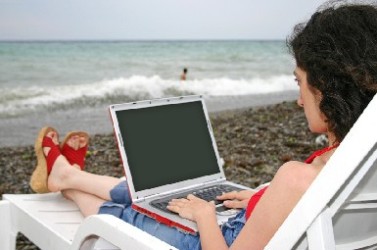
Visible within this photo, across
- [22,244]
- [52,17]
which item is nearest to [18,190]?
[22,244]

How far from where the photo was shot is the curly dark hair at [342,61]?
1.36 meters

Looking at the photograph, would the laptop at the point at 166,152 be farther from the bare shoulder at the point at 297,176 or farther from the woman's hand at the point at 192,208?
the bare shoulder at the point at 297,176

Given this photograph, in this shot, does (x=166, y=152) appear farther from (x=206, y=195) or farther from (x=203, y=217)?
(x=203, y=217)

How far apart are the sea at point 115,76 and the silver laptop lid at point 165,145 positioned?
569 centimetres

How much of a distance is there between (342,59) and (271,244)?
49cm

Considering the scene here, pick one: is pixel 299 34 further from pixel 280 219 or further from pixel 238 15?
pixel 238 15

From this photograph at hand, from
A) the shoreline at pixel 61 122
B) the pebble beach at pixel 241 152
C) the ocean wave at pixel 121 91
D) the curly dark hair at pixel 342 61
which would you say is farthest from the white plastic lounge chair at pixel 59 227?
the ocean wave at pixel 121 91

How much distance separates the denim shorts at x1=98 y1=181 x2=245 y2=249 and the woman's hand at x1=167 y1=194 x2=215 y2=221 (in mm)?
60

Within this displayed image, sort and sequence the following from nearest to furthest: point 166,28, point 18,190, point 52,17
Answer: point 18,190 → point 52,17 → point 166,28

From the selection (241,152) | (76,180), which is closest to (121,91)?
(241,152)

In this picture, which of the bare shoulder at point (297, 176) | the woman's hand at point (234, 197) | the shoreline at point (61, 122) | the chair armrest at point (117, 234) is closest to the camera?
the bare shoulder at point (297, 176)

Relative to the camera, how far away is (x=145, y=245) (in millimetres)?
1477

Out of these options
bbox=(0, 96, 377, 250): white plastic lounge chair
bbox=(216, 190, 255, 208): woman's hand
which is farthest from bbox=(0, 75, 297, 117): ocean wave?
bbox=(0, 96, 377, 250): white plastic lounge chair

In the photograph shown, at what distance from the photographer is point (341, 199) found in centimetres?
109
